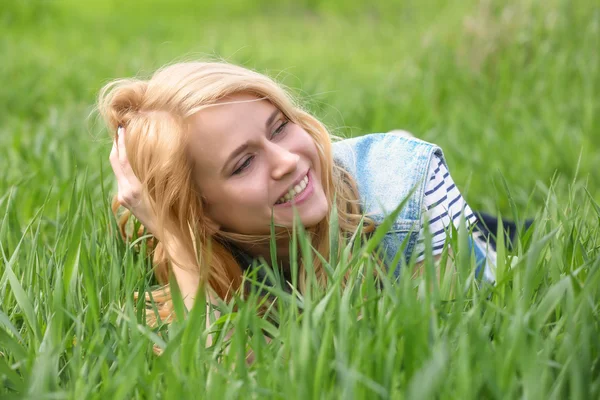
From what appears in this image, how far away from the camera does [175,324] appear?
1.18m

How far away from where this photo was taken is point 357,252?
3.93 ft

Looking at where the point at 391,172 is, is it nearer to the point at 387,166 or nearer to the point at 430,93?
the point at 387,166

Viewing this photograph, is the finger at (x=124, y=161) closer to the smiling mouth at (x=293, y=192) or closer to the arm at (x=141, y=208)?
the arm at (x=141, y=208)

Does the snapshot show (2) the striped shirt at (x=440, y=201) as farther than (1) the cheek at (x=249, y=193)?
Yes

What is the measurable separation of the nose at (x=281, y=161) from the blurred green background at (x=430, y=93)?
44 centimetres

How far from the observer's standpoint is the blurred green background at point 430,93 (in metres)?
2.78

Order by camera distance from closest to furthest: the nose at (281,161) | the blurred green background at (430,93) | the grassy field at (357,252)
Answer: the grassy field at (357,252)
the nose at (281,161)
the blurred green background at (430,93)

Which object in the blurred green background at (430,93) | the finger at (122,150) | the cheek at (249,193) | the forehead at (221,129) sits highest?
the forehead at (221,129)

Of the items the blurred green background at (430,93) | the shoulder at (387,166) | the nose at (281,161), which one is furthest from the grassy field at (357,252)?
the nose at (281,161)

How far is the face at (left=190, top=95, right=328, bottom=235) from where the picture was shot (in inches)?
59.4

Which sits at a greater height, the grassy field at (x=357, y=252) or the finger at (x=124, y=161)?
Result: the finger at (x=124, y=161)

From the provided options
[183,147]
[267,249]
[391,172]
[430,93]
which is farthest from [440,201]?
[430,93]

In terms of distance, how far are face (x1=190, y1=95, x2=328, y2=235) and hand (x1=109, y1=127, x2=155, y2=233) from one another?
150mm

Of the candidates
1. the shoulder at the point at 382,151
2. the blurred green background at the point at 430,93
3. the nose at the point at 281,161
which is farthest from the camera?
the blurred green background at the point at 430,93
